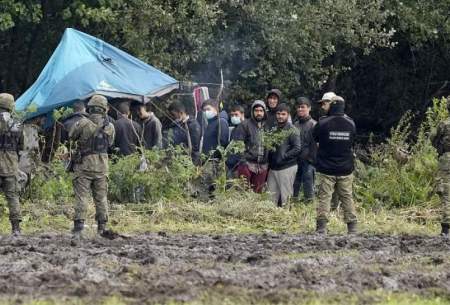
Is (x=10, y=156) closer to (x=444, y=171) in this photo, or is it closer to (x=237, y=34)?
(x=444, y=171)

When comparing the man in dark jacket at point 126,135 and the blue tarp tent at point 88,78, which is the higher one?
the blue tarp tent at point 88,78

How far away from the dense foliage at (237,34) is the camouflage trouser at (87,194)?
837cm

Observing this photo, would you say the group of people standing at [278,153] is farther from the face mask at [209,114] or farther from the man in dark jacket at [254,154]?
the face mask at [209,114]

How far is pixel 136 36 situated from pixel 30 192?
6.21 meters

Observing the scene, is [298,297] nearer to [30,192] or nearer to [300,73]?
[30,192]

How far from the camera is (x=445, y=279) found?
11.2m

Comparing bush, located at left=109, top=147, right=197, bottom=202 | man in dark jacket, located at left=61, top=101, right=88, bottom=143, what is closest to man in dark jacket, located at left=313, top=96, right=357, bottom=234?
bush, located at left=109, top=147, right=197, bottom=202

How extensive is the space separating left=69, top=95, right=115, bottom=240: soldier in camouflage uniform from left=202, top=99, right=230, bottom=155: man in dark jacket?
4537 millimetres

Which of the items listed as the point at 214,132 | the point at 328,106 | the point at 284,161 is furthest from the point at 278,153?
the point at 328,106

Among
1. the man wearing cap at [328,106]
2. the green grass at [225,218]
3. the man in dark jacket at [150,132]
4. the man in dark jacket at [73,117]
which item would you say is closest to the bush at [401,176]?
the green grass at [225,218]

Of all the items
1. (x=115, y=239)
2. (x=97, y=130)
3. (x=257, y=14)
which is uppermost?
(x=257, y=14)

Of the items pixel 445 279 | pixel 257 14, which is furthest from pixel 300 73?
pixel 445 279

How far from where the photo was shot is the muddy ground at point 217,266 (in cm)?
1024

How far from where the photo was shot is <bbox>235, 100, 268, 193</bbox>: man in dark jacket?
19.3 m
